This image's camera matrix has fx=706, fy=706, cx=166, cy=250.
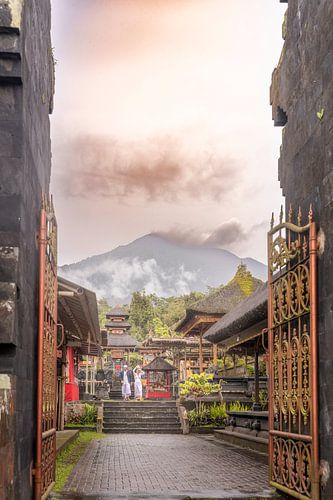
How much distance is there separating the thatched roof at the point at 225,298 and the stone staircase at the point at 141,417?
6.11 meters

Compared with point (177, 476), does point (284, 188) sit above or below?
above

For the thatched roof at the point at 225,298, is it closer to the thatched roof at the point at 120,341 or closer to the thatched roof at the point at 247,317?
the thatched roof at the point at 247,317

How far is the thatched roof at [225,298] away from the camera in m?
29.6

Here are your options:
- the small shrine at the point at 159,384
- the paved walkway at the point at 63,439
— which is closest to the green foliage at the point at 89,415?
the paved walkway at the point at 63,439

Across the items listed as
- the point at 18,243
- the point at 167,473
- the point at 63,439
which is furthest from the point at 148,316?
the point at 18,243

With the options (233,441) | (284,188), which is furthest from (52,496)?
(233,441)

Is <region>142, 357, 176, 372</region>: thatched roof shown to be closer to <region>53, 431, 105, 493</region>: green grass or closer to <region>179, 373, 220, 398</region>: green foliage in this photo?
<region>179, 373, 220, 398</region>: green foliage

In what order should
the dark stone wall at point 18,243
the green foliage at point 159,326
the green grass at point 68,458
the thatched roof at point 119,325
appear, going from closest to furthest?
1. the dark stone wall at point 18,243
2. the green grass at point 68,458
3. the thatched roof at point 119,325
4. the green foliage at point 159,326

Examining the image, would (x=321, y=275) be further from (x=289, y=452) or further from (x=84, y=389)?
(x=84, y=389)

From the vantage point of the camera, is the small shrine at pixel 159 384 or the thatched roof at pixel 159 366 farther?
the small shrine at pixel 159 384

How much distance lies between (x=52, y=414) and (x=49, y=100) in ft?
11.6

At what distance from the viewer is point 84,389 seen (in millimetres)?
33500

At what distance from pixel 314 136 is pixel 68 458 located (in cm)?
784

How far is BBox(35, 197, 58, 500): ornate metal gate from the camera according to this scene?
6.35 m
